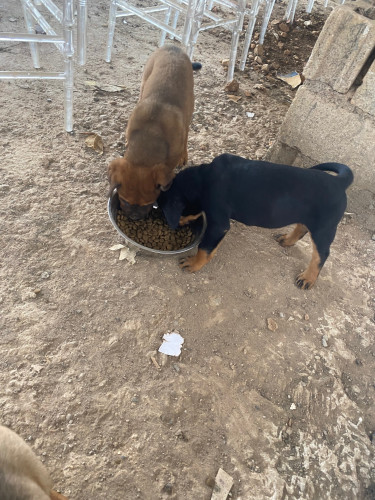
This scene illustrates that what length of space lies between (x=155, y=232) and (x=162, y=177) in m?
0.51

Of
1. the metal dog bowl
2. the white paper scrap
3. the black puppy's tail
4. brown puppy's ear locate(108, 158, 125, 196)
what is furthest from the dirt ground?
the black puppy's tail

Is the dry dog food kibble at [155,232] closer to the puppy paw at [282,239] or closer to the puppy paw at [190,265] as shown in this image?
the puppy paw at [190,265]

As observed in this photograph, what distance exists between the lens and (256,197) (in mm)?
2654

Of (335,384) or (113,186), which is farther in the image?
(113,186)

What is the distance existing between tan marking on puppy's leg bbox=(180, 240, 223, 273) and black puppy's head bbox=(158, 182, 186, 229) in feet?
1.03

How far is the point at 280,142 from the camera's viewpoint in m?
3.86

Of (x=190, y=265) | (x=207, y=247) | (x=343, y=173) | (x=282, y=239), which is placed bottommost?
(x=190, y=265)

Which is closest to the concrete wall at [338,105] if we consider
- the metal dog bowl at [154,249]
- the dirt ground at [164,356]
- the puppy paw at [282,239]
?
the dirt ground at [164,356]

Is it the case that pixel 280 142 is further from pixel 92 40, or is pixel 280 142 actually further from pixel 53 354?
pixel 92 40

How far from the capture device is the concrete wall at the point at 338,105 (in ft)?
10.0

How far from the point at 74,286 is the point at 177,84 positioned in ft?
6.29

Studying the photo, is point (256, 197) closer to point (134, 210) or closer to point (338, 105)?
point (134, 210)

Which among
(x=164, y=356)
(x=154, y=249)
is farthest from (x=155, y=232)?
(x=164, y=356)

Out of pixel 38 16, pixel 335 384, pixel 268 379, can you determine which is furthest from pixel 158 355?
pixel 38 16
